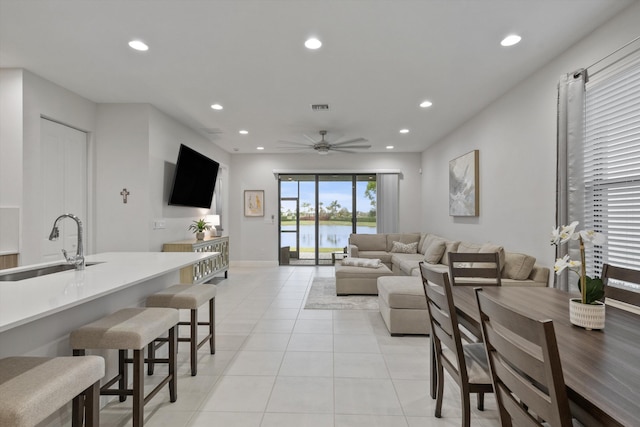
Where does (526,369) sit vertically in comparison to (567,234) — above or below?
below

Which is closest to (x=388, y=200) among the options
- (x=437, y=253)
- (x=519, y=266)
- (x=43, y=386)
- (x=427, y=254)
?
(x=427, y=254)

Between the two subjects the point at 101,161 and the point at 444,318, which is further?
the point at 101,161

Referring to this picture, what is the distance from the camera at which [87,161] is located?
169 inches

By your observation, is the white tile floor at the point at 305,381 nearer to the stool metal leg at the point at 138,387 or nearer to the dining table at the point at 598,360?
the stool metal leg at the point at 138,387

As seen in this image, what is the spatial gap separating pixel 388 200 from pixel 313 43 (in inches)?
211

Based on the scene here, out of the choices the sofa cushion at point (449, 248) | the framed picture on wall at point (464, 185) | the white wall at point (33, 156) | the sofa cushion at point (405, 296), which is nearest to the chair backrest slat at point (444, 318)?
the sofa cushion at point (405, 296)

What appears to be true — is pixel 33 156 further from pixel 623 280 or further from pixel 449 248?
pixel 449 248

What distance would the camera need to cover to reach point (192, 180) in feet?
17.2

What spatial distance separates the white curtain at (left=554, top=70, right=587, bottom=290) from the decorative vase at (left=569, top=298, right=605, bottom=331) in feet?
5.30

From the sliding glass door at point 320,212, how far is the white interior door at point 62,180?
4.28 m

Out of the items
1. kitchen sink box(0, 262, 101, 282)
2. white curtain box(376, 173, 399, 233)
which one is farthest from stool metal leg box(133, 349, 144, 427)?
white curtain box(376, 173, 399, 233)

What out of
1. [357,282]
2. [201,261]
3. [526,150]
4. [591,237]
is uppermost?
[526,150]

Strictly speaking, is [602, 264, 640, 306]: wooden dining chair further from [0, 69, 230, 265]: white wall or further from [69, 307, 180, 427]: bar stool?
[0, 69, 230, 265]: white wall

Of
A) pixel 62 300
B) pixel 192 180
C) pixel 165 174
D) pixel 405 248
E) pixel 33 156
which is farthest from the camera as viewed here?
pixel 405 248
